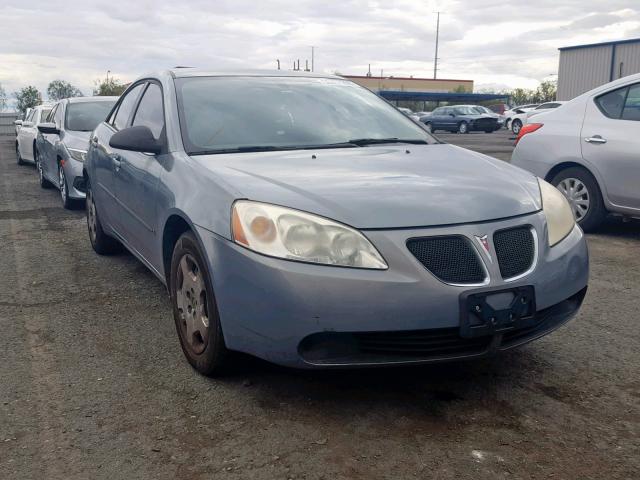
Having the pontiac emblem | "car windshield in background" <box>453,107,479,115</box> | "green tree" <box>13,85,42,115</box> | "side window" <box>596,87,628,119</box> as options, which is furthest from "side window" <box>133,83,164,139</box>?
"green tree" <box>13,85,42,115</box>

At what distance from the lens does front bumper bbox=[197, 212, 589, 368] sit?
284cm

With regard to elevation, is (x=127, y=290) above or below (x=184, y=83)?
below

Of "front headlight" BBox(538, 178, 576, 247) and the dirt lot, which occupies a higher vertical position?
"front headlight" BBox(538, 178, 576, 247)

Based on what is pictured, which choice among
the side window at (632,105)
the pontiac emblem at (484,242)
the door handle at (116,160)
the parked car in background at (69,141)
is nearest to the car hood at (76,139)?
the parked car in background at (69,141)

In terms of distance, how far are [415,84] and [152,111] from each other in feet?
269

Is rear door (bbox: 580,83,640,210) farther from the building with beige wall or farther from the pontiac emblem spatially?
the building with beige wall

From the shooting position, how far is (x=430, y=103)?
83.0 metres

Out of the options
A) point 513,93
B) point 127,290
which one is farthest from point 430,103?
point 127,290

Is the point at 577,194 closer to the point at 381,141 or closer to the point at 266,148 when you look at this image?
the point at 381,141

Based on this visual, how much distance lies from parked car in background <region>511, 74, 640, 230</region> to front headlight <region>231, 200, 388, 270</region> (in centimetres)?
438

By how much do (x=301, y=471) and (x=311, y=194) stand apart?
3.70 feet

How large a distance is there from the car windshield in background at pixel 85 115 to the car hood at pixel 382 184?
21.6 ft

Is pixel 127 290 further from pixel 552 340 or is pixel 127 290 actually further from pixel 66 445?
pixel 552 340

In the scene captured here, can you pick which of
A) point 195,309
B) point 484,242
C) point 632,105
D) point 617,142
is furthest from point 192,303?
point 632,105
